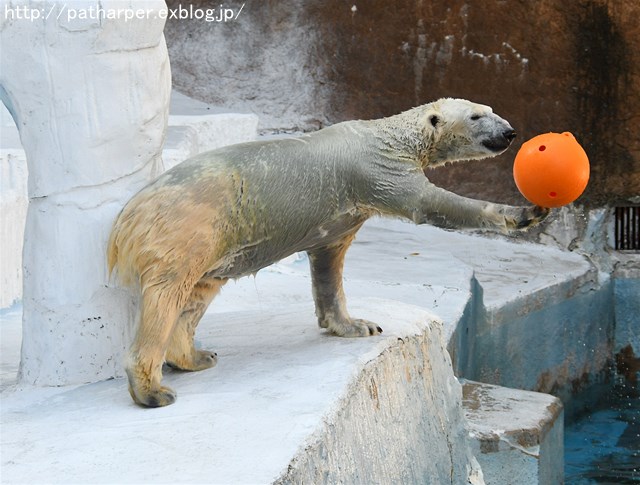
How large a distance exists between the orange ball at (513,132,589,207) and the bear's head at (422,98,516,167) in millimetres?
361

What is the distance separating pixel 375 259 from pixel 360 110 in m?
1.85

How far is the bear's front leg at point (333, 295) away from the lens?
132 inches

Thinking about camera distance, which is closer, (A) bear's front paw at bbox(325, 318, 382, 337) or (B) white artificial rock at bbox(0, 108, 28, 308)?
(A) bear's front paw at bbox(325, 318, 382, 337)

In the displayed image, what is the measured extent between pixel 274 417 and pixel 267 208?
2.32 feet

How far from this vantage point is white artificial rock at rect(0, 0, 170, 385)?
3.05 meters

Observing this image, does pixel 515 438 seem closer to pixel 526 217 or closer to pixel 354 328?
pixel 354 328

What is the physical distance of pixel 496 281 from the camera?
21.4 feet

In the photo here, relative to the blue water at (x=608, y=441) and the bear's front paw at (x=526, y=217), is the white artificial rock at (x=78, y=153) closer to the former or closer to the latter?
the bear's front paw at (x=526, y=217)

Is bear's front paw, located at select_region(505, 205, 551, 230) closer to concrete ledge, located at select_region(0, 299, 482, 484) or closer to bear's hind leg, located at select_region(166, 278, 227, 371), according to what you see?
concrete ledge, located at select_region(0, 299, 482, 484)

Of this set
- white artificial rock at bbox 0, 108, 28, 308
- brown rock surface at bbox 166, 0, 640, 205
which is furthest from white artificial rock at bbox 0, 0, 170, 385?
brown rock surface at bbox 166, 0, 640, 205

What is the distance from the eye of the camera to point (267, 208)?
3031 millimetres

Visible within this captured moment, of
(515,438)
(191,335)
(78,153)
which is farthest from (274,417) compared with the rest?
(515,438)

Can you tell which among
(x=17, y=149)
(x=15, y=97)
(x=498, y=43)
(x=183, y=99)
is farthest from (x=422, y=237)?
(x=15, y=97)

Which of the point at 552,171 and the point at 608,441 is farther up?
the point at 552,171
